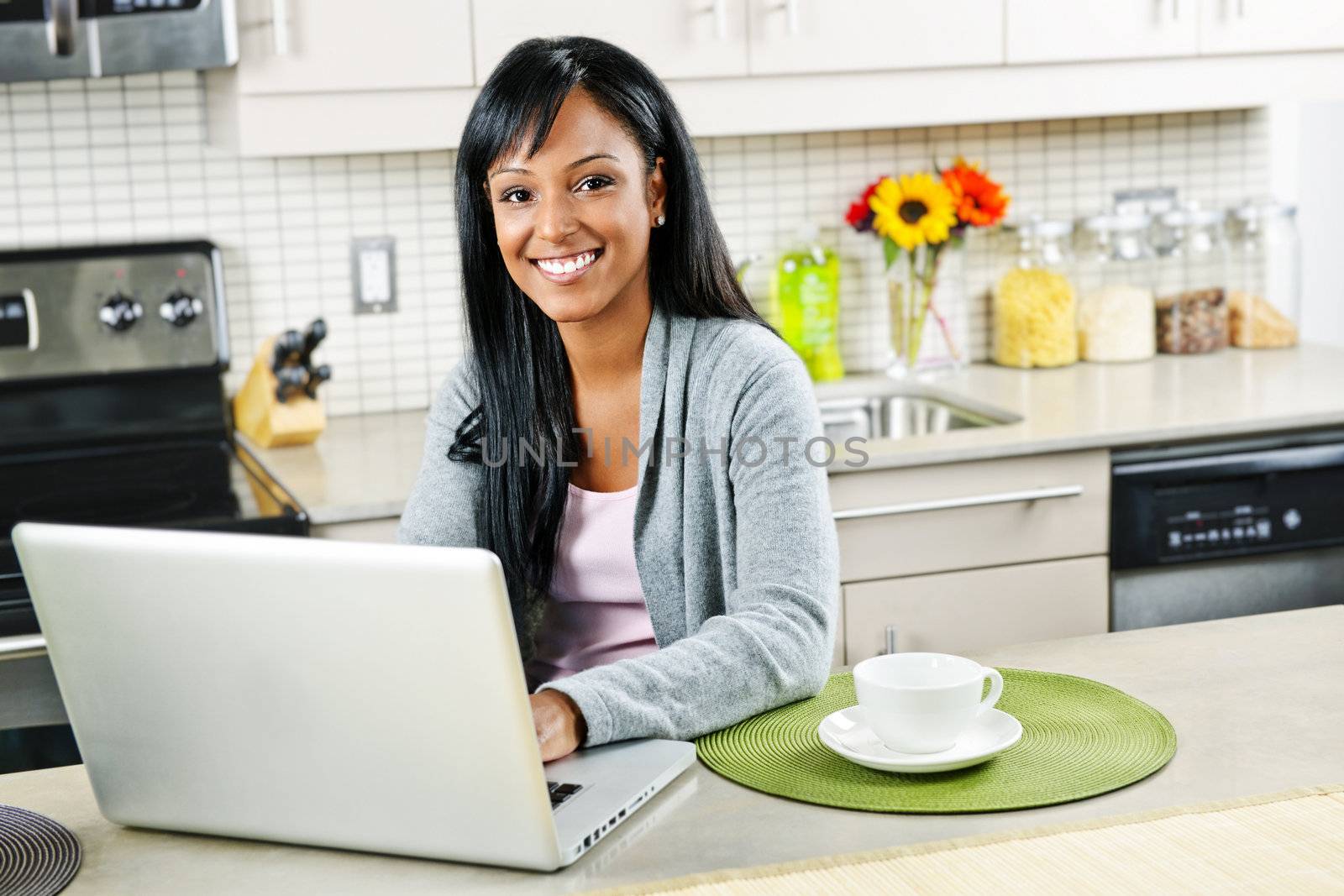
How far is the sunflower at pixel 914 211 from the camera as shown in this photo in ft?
9.15

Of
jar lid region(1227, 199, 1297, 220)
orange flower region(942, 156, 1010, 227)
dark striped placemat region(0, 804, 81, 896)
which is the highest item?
orange flower region(942, 156, 1010, 227)

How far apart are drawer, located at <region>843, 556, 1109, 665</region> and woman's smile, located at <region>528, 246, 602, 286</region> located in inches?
37.2

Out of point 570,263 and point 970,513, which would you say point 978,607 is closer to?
point 970,513

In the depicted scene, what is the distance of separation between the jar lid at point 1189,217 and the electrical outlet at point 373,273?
1.49 meters

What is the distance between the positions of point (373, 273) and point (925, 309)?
1029mm

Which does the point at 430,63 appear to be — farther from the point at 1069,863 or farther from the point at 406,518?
the point at 1069,863

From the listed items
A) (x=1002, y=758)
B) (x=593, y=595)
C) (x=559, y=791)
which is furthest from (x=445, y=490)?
(x=1002, y=758)

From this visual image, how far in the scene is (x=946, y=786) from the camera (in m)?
1.14

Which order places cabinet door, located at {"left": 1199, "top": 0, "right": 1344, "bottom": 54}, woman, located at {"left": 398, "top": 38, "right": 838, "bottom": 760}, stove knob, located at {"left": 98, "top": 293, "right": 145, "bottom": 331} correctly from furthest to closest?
cabinet door, located at {"left": 1199, "top": 0, "right": 1344, "bottom": 54} → stove knob, located at {"left": 98, "top": 293, "right": 145, "bottom": 331} → woman, located at {"left": 398, "top": 38, "right": 838, "bottom": 760}

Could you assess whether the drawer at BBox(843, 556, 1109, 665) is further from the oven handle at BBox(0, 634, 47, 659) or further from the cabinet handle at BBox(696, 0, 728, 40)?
the oven handle at BBox(0, 634, 47, 659)

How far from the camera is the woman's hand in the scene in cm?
117

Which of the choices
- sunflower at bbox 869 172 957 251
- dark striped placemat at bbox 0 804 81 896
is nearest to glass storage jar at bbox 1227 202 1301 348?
sunflower at bbox 869 172 957 251

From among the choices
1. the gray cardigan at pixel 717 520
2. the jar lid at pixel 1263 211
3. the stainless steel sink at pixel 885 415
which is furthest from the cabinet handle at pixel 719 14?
the jar lid at pixel 1263 211

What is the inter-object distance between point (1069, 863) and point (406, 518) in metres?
0.90
